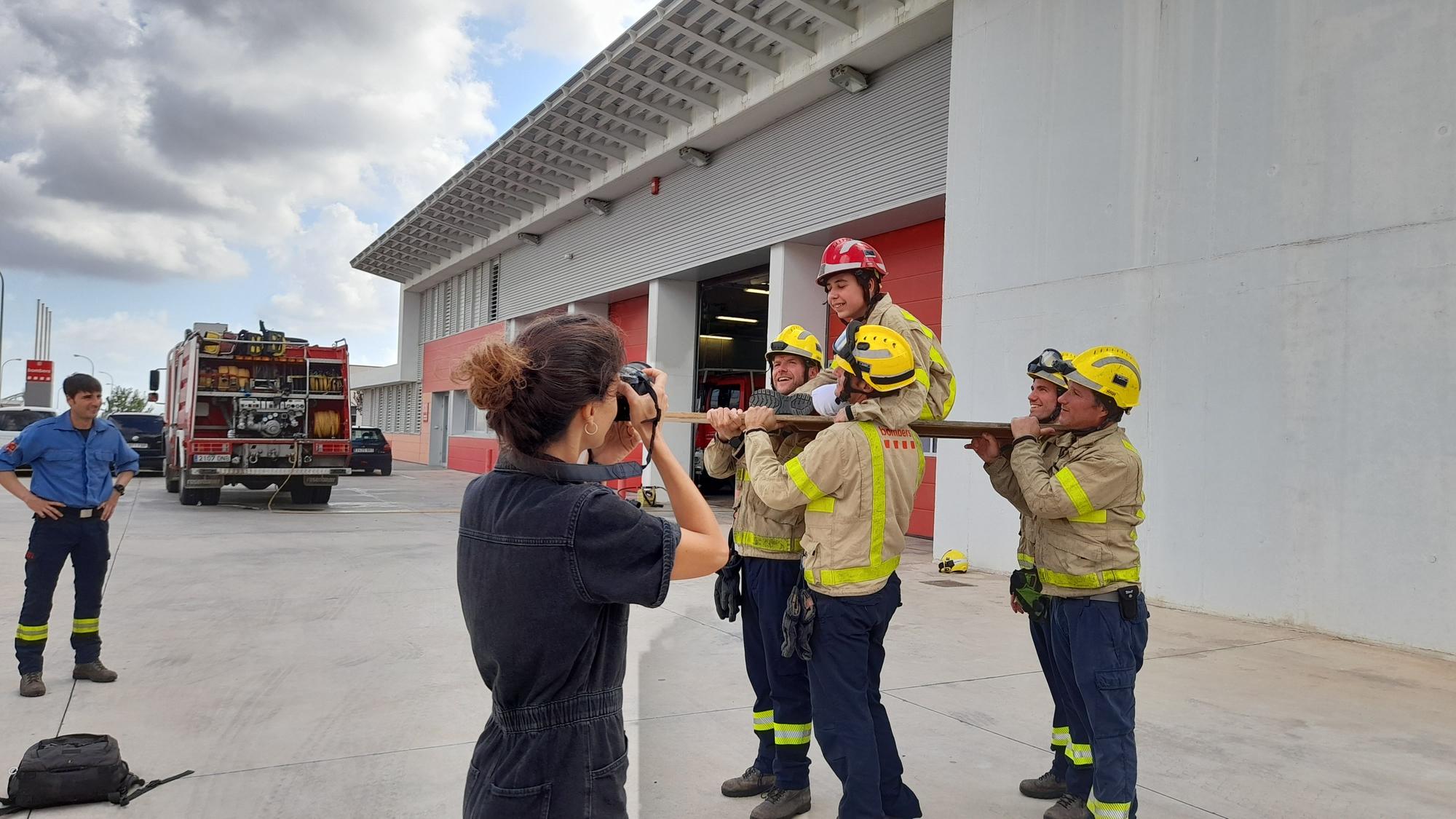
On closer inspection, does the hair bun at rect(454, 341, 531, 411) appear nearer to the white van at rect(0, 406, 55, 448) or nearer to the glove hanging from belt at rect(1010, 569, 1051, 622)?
the glove hanging from belt at rect(1010, 569, 1051, 622)

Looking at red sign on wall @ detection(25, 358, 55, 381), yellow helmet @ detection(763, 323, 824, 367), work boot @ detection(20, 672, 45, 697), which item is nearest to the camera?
yellow helmet @ detection(763, 323, 824, 367)

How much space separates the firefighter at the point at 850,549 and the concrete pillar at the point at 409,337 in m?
35.4

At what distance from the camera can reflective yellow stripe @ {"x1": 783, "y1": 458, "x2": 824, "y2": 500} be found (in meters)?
3.15

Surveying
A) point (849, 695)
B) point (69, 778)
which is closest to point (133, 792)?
point (69, 778)

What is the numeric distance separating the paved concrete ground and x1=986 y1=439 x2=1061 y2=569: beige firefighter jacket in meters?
1.05

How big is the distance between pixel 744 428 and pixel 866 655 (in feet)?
3.07

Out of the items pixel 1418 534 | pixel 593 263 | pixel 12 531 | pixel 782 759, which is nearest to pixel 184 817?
pixel 782 759

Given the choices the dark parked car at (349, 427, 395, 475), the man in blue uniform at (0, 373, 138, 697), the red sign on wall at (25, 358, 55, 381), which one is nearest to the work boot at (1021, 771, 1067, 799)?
the man in blue uniform at (0, 373, 138, 697)

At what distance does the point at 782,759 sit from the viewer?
358cm

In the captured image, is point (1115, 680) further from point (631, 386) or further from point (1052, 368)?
point (631, 386)

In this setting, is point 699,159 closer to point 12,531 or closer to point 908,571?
point 908,571

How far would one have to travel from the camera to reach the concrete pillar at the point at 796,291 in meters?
14.3

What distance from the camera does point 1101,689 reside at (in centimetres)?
315

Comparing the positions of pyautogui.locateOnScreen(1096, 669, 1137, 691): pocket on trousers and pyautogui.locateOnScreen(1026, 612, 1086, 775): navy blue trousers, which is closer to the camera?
pyautogui.locateOnScreen(1096, 669, 1137, 691): pocket on trousers
